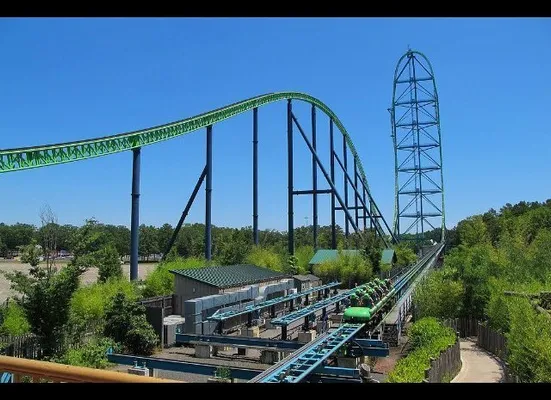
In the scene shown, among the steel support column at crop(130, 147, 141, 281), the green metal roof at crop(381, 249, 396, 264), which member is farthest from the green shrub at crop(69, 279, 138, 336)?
the green metal roof at crop(381, 249, 396, 264)

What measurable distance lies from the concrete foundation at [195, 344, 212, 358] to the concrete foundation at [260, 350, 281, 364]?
1.40 metres

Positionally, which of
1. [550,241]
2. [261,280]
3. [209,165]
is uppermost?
[209,165]

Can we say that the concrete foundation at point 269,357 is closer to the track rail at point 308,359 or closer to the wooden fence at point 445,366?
the track rail at point 308,359

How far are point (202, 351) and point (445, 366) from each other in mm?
5780

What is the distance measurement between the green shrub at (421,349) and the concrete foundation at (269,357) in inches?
116

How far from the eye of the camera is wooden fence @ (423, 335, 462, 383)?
9164mm

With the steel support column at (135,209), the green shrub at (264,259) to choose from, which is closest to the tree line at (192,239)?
the green shrub at (264,259)

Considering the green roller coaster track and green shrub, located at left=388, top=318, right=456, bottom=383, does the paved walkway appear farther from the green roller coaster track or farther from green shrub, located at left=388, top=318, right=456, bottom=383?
the green roller coaster track

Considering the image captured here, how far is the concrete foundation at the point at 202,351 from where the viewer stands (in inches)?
506

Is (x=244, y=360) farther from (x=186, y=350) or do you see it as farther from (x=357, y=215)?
(x=357, y=215)
